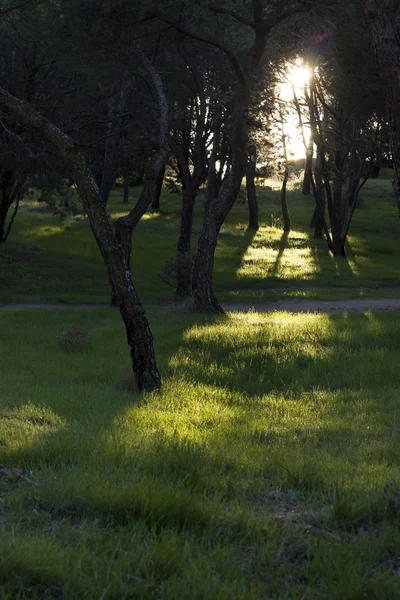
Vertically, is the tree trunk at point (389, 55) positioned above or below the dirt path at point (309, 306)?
above

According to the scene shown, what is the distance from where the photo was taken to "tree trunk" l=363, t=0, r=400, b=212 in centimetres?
1027

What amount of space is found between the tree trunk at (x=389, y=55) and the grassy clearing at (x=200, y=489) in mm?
3568

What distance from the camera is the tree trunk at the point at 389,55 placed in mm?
10273

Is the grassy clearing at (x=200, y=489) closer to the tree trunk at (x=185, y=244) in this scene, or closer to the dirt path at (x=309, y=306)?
the dirt path at (x=309, y=306)

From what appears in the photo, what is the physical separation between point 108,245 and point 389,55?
15.3 ft

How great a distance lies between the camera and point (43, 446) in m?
6.07

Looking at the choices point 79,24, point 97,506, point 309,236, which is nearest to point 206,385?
point 97,506

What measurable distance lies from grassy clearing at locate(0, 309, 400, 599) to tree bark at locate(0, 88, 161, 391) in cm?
52

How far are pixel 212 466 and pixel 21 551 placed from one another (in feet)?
7.22

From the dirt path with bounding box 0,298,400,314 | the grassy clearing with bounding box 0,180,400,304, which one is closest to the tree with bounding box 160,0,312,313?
the dirt path with bounding box 0,298,400,314

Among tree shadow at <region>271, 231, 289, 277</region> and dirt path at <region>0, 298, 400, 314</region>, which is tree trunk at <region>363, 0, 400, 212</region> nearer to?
dirt path at <region>0, 298, 400, 314</region>

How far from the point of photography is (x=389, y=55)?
1035 cm

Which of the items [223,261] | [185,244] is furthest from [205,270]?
[223,261]

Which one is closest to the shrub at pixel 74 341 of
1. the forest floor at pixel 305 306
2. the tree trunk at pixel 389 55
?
the forest floor at pixel 305 306
